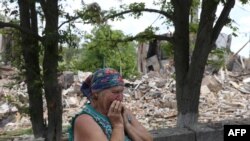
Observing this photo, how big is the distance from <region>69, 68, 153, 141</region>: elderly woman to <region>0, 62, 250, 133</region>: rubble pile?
1329 cm

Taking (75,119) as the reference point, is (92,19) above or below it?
above

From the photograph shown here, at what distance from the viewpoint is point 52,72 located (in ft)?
20.3

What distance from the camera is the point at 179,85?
8062 mm

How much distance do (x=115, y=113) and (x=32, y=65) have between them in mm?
4004

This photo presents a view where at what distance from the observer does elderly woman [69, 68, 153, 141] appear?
8.38 ft

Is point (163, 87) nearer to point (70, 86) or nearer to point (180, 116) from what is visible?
point (70, 86)

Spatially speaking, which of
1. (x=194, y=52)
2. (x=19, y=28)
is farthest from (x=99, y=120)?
(x=194, y=52)

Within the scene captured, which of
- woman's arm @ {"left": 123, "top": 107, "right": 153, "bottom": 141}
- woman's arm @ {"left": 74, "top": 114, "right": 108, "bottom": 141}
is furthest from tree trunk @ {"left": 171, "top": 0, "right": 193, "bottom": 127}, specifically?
woman's arm @ {"left": 74, "top": 114, "right": 108, "bottom": 141}

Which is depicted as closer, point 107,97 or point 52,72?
point 107,97

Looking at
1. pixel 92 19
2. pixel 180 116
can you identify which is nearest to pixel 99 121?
pixel 92 19

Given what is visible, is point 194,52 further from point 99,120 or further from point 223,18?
point 99,120

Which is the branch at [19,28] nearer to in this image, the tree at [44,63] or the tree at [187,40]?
the tree at [44,63]

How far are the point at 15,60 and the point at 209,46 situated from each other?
3268 mm

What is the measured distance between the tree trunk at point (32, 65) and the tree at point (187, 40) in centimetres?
198
